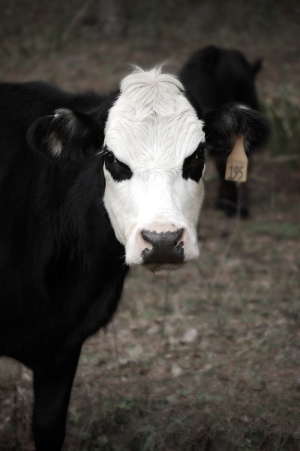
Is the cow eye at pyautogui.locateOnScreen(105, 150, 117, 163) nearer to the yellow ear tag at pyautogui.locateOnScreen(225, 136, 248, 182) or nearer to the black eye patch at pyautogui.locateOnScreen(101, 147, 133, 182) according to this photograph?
the black eye patch at pyautogui.locateOnScreen(101, 147, 133, 182)

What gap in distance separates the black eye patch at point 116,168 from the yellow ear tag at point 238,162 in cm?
71

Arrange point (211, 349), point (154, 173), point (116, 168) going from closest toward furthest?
point (154, 173) < point (116, 168) < point (211, 349)

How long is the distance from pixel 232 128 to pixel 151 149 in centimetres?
52

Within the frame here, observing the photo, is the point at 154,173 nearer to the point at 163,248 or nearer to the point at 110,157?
the point at 110,157

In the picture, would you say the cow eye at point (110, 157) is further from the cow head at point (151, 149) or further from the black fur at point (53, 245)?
the black fur at point (53, 245)

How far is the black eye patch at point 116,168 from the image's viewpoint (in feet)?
11.4

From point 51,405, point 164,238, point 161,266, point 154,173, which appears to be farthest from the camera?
point 51,405

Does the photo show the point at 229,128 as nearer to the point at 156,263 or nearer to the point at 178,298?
the point at 156,263

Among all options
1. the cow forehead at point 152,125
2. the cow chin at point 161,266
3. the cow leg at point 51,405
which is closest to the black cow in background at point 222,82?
the cow leg at point 51,405

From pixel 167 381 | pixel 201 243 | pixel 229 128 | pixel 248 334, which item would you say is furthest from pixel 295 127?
pixel 229 128

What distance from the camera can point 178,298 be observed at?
267 inches

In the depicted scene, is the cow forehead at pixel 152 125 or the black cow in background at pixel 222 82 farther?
the black cow in background at pixel 222 82

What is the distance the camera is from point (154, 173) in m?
3.38

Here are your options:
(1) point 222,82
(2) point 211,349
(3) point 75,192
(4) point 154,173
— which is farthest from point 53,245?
(1) point 222,82
